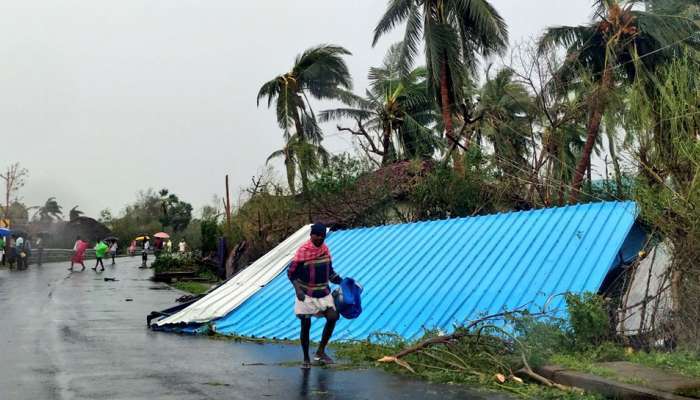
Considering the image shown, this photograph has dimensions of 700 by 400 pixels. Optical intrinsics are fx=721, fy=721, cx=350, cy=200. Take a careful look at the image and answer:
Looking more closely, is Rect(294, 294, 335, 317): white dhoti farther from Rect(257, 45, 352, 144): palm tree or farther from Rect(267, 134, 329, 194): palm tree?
Rect(257, 45, 352, 144): palm tree

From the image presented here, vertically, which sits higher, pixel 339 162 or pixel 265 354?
pixel 339 162

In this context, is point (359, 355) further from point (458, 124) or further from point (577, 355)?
point (458, 124)

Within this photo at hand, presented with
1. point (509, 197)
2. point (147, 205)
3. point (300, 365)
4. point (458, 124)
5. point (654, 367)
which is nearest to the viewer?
point (654, 367)

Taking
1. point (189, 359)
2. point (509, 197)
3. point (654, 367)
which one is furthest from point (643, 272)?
point (509, 197)

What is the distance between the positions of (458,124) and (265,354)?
66.0ft

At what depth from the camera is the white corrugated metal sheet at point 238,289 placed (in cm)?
1326

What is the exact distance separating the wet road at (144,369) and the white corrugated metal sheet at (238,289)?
0.77 metres

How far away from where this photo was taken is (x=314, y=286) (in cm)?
889

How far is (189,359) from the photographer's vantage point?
373 inches

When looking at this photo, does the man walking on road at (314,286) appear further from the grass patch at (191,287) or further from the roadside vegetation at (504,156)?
the grass patch at (191,287)

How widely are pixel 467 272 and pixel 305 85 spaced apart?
841 inches

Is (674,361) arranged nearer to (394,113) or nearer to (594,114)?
(594,114)

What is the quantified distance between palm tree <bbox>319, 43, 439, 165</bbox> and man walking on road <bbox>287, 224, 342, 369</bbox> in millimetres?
20258

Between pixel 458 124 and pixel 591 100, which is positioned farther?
pixel 458 124
